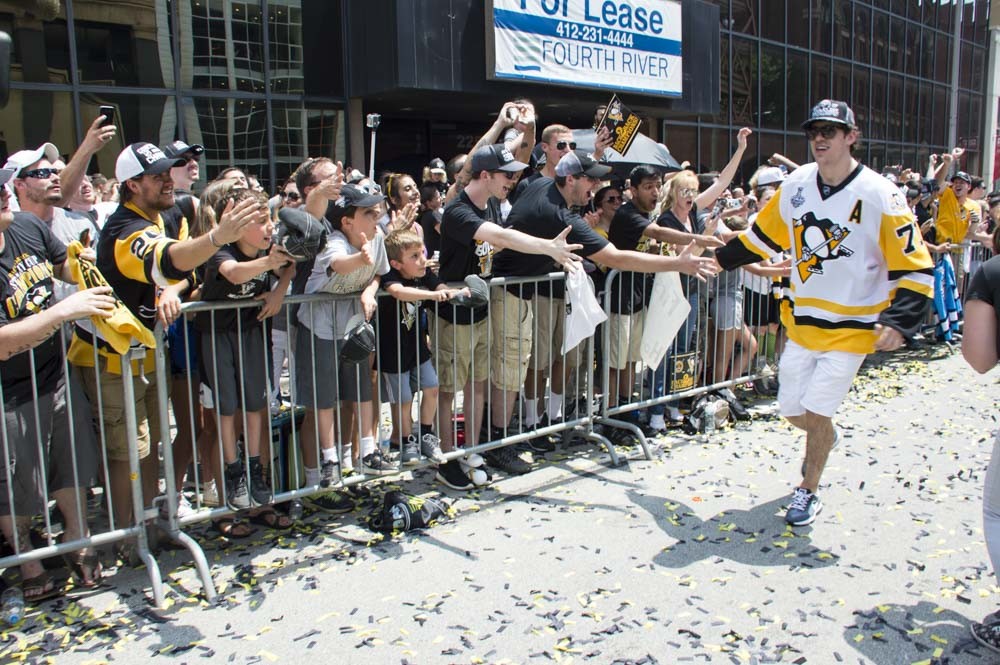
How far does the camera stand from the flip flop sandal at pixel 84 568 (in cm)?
409

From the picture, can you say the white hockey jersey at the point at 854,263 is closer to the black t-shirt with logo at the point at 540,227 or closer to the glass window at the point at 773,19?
the black t-shirt with logo at the point at 540,227

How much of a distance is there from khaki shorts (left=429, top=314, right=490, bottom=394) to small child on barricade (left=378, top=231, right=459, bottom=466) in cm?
8

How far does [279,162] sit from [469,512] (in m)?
9.54

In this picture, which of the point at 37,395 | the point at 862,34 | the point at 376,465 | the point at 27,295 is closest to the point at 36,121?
the point at 27,295

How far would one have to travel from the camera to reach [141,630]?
3668 millimetres

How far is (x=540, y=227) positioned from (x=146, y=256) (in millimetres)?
2593

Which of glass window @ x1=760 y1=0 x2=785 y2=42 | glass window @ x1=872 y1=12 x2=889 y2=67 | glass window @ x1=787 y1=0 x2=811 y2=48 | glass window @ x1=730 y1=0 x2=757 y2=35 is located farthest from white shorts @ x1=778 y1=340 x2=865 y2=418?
glass window @ x1=872 y1=12 x2=889 y2=67

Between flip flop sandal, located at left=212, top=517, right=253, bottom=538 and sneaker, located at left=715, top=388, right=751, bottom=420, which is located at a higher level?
sneaker, located at left=715, top=388, right=751, bottom=420

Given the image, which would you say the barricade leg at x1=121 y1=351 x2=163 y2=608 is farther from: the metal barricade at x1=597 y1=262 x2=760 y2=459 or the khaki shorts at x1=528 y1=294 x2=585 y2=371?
the metal barricade at x1=597 y1=262 x2=760 y2=459

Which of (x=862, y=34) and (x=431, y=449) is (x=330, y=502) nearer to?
(x=431, y=449)

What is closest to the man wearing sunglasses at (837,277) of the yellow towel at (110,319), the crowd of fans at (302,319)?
the crowd of fans at (302,319)

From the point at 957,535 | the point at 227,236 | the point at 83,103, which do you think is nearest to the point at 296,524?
the point at 227,236

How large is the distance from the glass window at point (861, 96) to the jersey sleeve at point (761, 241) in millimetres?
24342

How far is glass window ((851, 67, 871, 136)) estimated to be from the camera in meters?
26.8
